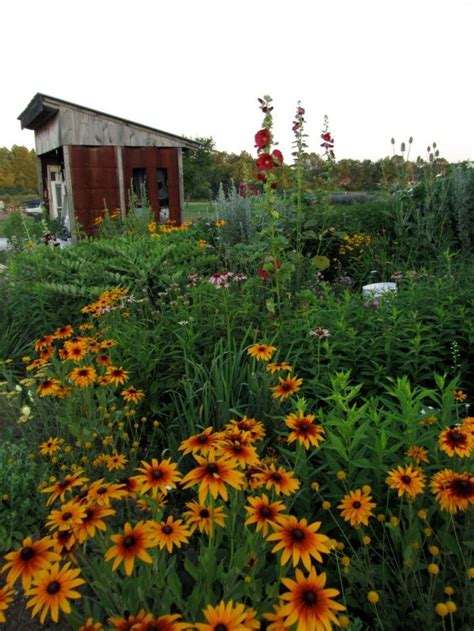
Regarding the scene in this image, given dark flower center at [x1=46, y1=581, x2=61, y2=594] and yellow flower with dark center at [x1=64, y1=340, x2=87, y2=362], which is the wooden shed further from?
dark flower center at [x1=46, y1=581, x2=61, y2=594]

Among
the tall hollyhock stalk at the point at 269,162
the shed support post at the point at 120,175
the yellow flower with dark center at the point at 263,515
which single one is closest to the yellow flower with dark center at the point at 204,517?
the yellow flower with dark center at the point at 263,515

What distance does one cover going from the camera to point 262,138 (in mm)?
4043

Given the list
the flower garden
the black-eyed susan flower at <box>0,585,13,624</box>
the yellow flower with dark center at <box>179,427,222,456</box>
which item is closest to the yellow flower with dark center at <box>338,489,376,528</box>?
the flower garden

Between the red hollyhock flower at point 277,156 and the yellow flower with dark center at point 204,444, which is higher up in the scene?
the red hollyhock flower at point 277,156

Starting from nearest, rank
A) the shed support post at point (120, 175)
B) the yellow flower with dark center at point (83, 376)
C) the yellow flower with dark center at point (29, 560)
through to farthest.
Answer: the yellow flower with dark center at point (29, 560) → the yellow flower with dark center at point (83, 376) → the shed support post at point (120, 175)

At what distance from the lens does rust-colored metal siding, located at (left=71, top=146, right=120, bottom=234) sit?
11.7 metres

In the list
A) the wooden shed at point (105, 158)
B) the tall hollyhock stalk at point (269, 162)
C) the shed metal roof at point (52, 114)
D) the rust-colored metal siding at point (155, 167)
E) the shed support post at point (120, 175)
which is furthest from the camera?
the rust-colored metal siding at point (155, 167)

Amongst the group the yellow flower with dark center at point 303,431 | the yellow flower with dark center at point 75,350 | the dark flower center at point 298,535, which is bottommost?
the dark flower center at point 298,535

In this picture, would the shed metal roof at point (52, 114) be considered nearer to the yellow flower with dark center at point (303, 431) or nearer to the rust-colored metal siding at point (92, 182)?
the rust-colored metal siding at point (92, 182)

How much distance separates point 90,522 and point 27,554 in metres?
0.14

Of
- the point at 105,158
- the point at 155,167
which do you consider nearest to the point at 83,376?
the point at 105,158

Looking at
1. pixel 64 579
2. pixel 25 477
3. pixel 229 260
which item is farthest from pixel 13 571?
pixel 229 260

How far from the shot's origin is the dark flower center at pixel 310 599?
39.2 inches

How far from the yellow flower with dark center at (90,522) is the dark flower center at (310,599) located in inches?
17.5
